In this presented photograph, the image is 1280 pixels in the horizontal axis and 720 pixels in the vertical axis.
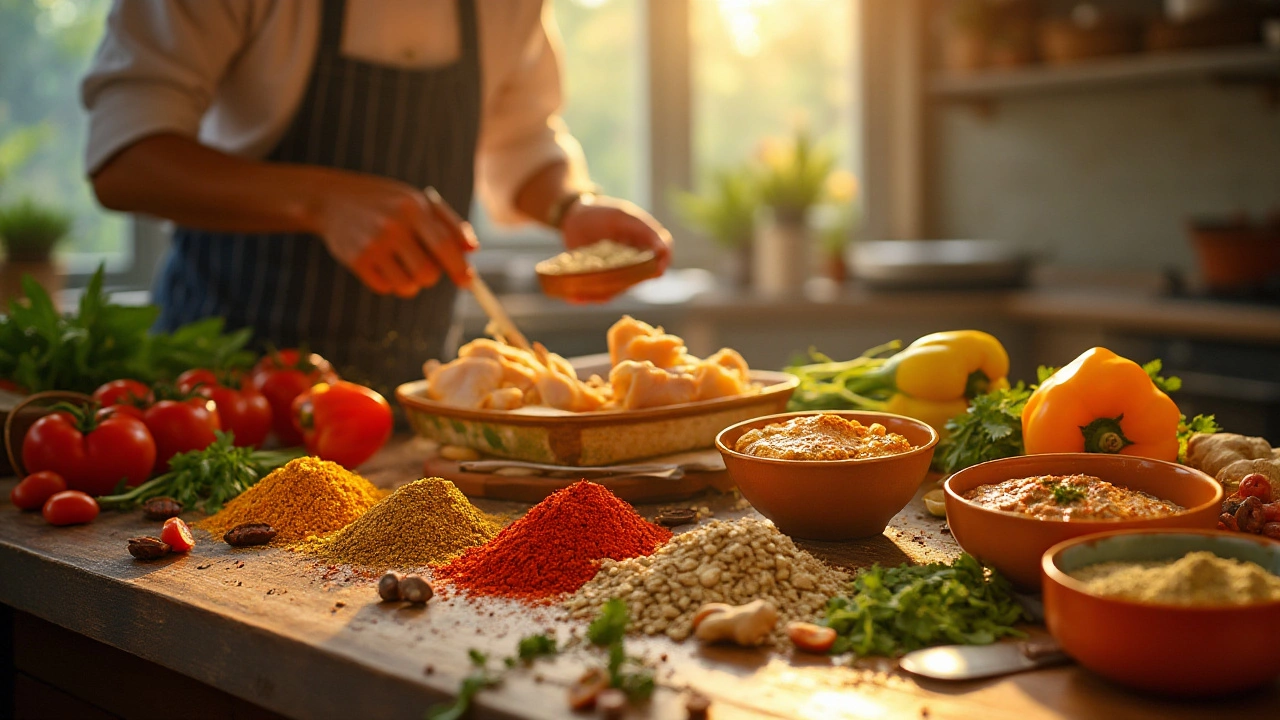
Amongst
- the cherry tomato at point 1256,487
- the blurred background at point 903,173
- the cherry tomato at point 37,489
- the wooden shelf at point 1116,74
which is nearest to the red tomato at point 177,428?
the cherry tomato at point 37,489

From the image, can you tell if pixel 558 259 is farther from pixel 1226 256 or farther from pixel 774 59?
pixel 774 59

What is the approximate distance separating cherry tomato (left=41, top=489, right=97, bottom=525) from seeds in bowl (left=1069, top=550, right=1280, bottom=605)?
1167 millimetres

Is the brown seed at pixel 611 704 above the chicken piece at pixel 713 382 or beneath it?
beneath

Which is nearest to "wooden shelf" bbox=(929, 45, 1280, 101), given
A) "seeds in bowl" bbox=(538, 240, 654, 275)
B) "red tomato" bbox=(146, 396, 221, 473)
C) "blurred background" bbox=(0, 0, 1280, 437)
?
"blurred background" bbox=(0, 0, 1280, 437)

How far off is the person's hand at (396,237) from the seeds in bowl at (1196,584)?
113 centimetres

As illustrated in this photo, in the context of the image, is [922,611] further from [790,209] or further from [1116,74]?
[1116,74]

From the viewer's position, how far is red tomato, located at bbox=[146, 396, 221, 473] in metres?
1.55

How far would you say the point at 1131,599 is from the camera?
84 centimetres

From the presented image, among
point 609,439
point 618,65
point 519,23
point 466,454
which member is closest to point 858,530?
point 609,439

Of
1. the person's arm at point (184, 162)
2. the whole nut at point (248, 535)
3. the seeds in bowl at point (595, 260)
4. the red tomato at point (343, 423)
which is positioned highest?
the person's arm at point (184, 162)

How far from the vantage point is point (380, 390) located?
217cm

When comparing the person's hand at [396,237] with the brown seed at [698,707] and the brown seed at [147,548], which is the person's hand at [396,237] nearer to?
the brown seed at [147,548]

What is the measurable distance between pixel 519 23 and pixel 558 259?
707mm

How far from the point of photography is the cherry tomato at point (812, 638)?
936 millimetres
